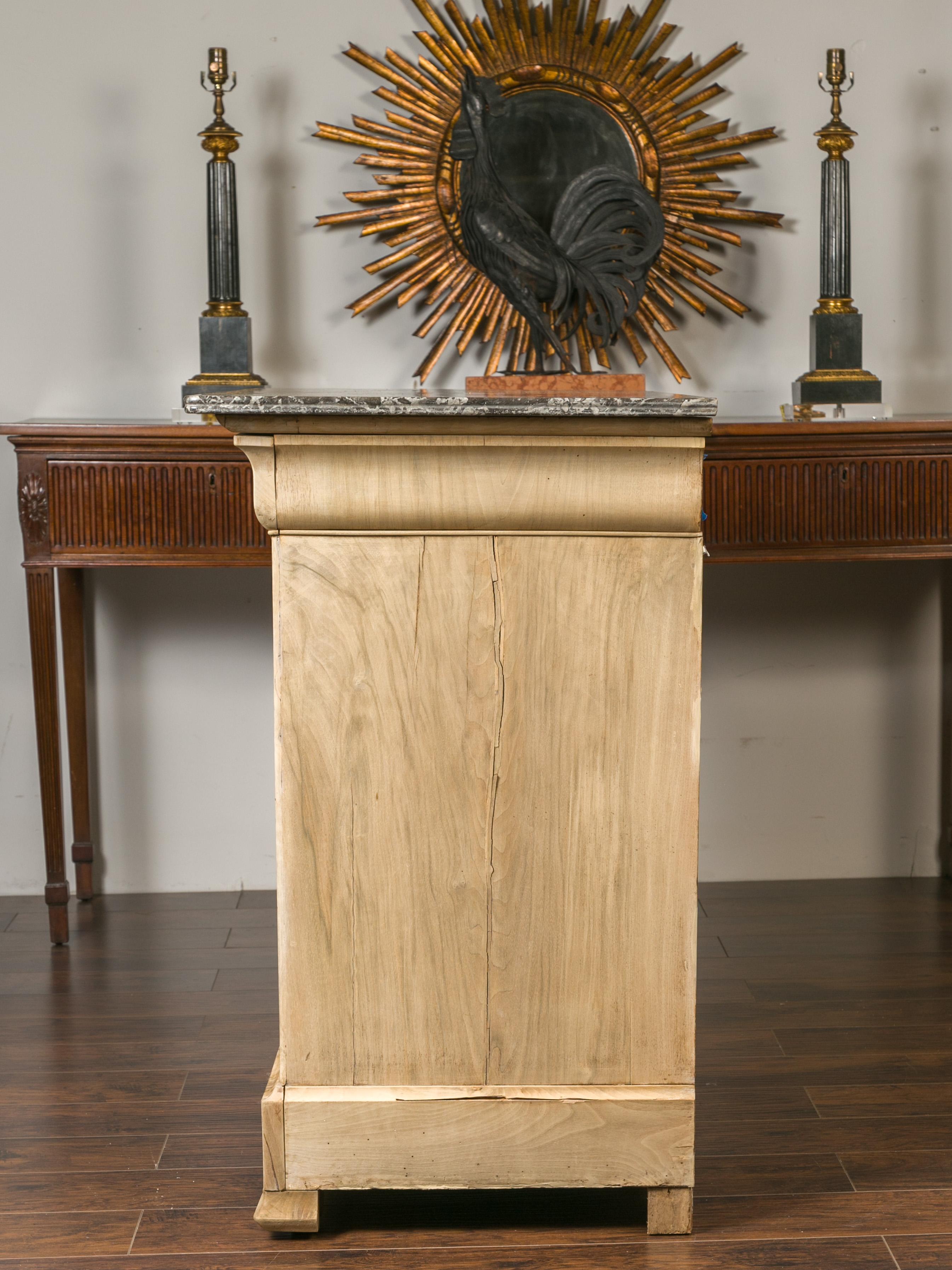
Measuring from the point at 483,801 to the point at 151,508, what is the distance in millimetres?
1230

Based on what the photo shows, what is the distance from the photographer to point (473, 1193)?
1759 mm

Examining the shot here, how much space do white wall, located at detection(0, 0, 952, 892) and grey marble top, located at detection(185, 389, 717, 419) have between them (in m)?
1.50

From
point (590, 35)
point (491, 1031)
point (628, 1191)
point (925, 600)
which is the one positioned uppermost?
point (590, 35)

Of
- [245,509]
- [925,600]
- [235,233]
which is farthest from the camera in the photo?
[925,600]

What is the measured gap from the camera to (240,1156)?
185 centimetres

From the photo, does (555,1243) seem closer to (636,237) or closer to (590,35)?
(636,237)

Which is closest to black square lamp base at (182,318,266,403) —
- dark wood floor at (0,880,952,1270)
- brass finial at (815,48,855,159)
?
dark wood floor at (0,880,952,1270)

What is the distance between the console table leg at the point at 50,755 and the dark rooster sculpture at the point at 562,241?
3.79ft

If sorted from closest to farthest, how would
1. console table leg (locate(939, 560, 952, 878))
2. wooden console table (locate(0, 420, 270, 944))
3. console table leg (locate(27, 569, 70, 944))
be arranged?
wooden console table (locate(0, 420, 270, 944)) < console table leg (locate(27, 569, 70, 944)) < console table leg (locate(939, 560, 952, 878))

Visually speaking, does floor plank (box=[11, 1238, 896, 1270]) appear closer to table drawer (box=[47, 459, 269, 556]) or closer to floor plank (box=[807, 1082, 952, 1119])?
floor plank (box=[807, 1082, 952, 1119])

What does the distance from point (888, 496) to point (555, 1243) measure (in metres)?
1.57

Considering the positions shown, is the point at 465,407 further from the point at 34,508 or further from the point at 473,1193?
the point at 34,508

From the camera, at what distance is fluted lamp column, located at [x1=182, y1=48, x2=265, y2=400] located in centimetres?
269

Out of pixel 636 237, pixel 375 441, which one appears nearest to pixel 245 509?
pixel 636 237
